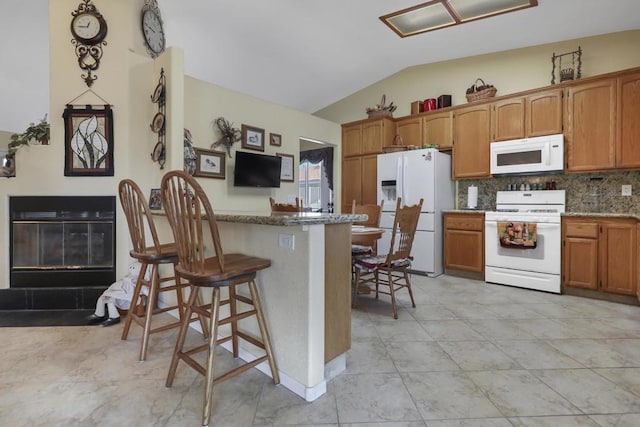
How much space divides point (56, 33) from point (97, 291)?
252cm

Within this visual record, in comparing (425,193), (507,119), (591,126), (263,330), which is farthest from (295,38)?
(263,330)

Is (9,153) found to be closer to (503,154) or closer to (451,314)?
(451,314)

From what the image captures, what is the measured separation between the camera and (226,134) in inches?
162

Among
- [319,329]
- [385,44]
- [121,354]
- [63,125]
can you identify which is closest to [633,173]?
[385,44]

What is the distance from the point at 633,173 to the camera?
11.4ft

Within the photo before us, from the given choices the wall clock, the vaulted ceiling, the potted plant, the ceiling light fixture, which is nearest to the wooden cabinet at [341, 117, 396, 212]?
the vaulted ceiling

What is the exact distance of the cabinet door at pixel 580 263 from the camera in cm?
331

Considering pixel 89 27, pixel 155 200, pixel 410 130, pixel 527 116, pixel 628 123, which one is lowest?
pixel 155 200

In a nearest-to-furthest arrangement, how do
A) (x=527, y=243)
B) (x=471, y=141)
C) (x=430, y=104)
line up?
(x=527, y=243) < (x=471, y=141) < (x=430, y=104)

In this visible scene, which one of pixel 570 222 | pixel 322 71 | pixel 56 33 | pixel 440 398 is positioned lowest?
pixel 440 398

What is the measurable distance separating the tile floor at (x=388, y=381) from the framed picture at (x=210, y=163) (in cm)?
204

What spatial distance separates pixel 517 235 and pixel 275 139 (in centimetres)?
350

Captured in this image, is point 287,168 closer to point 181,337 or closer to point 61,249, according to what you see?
point 61,249

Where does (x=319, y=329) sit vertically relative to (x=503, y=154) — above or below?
below
